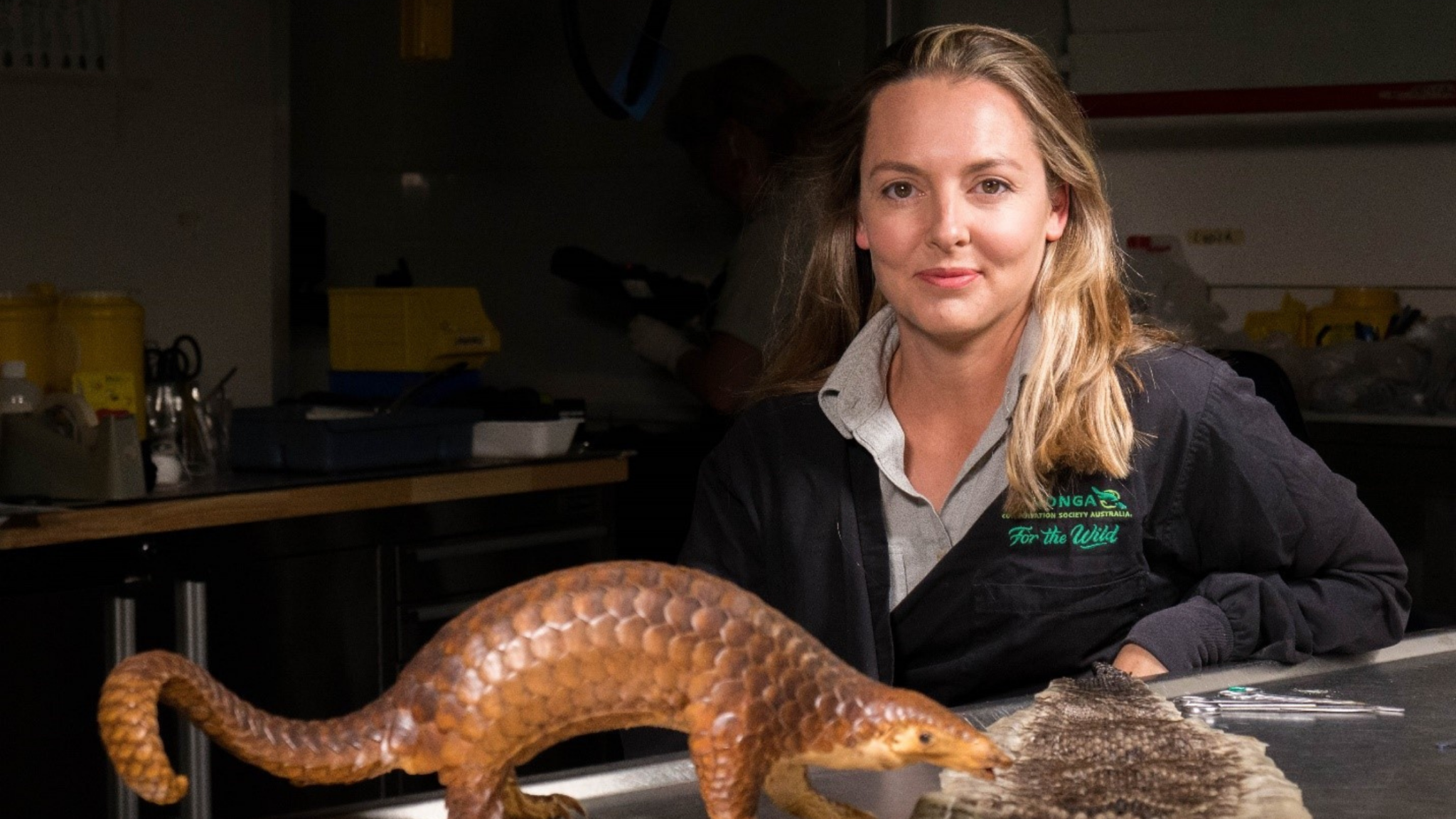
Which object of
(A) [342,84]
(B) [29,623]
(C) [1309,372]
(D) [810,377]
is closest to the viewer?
(D) [810,377]

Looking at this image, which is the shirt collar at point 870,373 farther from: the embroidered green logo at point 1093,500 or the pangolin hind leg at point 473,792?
the pangolin hind leg at point 473,792

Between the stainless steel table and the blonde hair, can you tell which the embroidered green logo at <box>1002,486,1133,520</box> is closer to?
the blonde hair

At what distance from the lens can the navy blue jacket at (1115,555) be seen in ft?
4.94

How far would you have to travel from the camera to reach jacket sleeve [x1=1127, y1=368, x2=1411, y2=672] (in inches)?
54.4

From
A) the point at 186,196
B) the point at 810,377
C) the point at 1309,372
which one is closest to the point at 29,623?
the point at 186,196

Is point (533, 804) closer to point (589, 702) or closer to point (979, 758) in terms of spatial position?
point (589, 702)

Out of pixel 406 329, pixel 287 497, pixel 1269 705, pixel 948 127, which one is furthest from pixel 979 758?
pixel 406 329

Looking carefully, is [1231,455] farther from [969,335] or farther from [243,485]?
[243,485]

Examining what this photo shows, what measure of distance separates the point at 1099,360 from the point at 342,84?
422cm

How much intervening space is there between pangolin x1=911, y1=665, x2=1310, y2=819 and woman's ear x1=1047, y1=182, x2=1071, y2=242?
2.22ft

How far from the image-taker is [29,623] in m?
2.85

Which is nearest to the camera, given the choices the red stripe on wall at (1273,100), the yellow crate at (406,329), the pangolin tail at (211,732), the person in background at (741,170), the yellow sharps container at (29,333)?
the pangolin tail at (211,732)

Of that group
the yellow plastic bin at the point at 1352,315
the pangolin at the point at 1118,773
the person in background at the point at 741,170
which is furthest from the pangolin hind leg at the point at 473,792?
the yellow plastic bin at the point at 1352,315

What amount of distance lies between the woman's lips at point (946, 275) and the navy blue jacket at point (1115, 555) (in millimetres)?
227
